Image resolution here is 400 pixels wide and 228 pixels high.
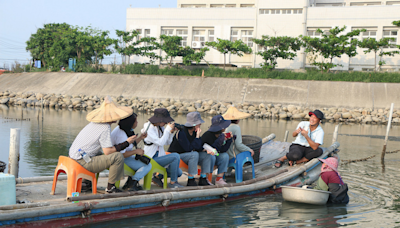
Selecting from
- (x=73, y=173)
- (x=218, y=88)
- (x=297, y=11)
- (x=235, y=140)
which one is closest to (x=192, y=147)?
(x=235, y=140)

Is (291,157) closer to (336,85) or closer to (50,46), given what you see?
(336,85)

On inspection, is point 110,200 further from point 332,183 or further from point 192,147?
point 332,183

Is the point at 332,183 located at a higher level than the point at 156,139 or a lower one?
lower

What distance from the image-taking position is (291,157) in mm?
9992

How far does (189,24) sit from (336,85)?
20.5 meters

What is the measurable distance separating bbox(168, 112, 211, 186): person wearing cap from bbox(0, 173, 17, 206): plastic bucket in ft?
9.81

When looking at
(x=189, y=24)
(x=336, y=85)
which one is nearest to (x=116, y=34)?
(x=189, y=24)

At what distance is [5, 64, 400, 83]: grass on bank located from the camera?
119ft

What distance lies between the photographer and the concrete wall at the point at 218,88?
33656 millimetres

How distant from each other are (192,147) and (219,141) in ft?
1.89

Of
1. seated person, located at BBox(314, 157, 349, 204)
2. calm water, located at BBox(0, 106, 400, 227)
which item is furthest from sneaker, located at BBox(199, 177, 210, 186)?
seated person, located at BBox(314, 157, 349, 204)

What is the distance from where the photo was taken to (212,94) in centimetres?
Result: 3616

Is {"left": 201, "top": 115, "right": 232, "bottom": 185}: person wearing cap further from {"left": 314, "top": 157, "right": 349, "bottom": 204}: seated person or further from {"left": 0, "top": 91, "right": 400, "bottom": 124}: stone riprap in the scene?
{"left": 0, "top": 91, "right": 400, "bottom": 124}: stone riprap

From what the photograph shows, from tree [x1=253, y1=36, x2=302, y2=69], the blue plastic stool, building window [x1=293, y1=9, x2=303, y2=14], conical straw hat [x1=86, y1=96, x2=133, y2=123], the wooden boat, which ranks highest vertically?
building window [x1=293, y1=9, x2=303, y2=14]
